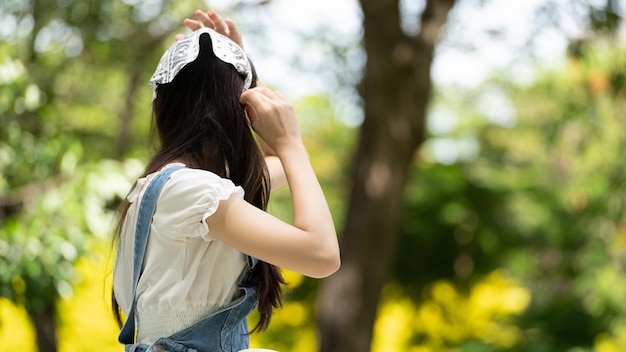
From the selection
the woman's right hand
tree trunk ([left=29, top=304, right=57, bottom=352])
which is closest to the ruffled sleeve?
the woman's right hand

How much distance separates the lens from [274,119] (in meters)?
1.25

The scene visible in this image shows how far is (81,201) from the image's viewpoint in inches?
121

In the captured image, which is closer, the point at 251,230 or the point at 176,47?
the point at 251,230

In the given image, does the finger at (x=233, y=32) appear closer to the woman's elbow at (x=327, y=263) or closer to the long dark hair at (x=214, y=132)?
the long dark hair at (x=214, y=132)

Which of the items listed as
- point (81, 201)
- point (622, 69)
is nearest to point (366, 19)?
point (622, 69)

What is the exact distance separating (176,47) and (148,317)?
388 mm

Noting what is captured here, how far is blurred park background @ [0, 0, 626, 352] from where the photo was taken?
323 cm

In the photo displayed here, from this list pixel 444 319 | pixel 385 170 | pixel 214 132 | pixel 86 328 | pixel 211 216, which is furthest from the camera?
pixel 444 319

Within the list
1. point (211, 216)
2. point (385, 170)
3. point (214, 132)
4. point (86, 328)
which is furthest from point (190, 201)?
point (86, 328)

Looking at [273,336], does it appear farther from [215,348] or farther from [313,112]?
[215,348]

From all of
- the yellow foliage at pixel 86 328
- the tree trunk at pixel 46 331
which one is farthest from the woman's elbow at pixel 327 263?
the yellow foliage at pixel 86 328

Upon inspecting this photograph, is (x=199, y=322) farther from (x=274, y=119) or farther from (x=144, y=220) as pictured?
(x=274, y=119)

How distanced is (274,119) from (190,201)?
0.17 meters

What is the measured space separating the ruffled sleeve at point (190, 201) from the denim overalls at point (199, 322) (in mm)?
19
